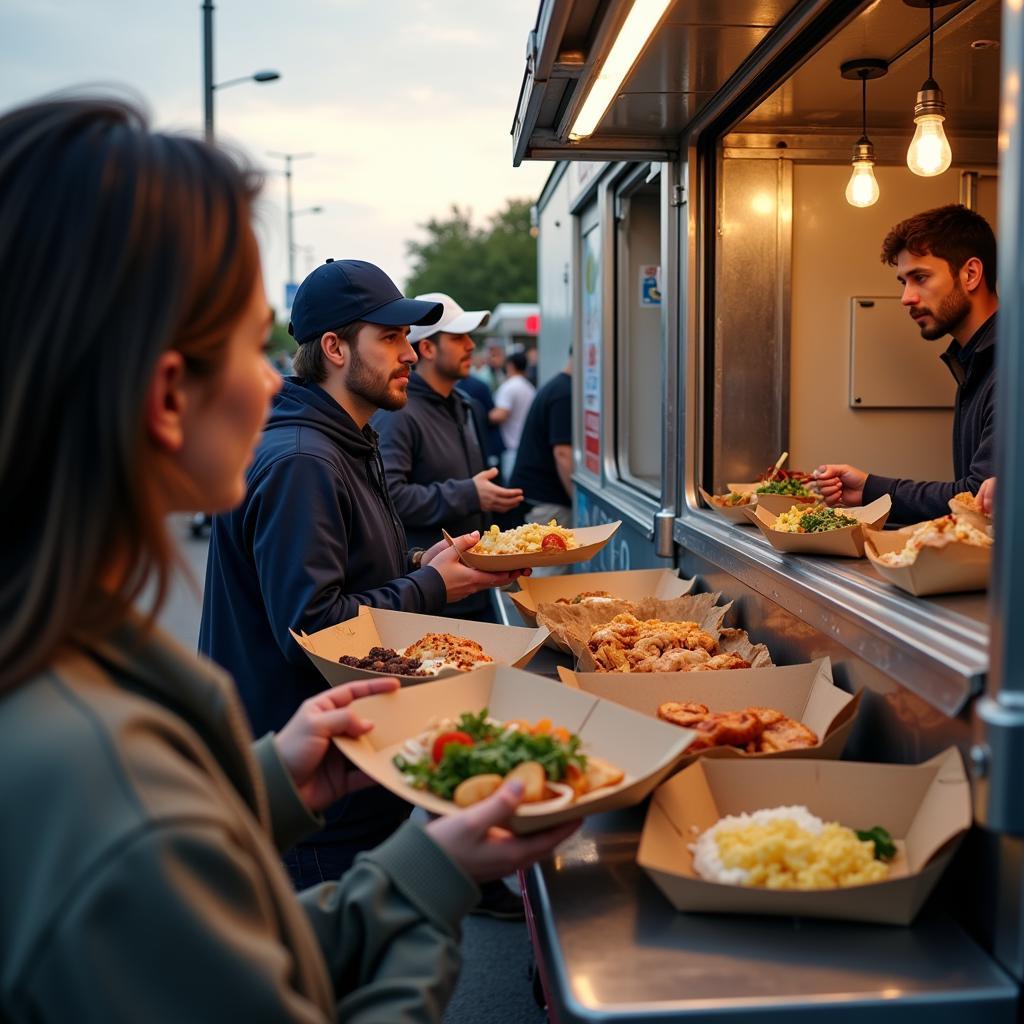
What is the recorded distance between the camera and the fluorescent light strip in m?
2.52

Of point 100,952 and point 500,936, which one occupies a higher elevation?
point 100,952

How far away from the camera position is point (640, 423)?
634cm

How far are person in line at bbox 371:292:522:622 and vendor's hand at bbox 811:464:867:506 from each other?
1.50 meters

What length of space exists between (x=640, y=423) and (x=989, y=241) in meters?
2.59

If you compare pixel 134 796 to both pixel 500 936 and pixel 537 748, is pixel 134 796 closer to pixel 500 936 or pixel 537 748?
pixel 537 748

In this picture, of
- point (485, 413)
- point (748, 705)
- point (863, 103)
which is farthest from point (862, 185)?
point (485, 413)

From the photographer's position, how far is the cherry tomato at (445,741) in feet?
6.17

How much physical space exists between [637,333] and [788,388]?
1899 mm

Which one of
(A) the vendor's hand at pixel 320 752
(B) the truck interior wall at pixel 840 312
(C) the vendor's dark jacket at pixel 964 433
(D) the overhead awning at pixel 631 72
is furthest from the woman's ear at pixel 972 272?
(A) the vendor's hand at pixel 320 752

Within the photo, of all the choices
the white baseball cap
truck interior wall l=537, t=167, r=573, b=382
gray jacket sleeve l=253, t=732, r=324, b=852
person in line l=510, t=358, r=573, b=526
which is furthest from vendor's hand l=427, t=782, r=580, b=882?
truck interior wall l=537, t=167, r=573, b=382

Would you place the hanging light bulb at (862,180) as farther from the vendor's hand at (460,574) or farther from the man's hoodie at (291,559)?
the man's hoodie at (291,559)

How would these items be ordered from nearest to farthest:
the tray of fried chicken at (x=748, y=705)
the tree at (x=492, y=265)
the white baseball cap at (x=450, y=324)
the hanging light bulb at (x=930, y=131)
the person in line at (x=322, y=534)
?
the tray of fried chicken at (x=748, y=705) < the person in line at (x=322, y=534) < the hanging light bulb at (x=930, y=131) < the white baseball cap at (x=450, y=324) < the tree at (x=492, y=265)

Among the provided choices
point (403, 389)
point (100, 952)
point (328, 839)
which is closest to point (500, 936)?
point (328, 839)

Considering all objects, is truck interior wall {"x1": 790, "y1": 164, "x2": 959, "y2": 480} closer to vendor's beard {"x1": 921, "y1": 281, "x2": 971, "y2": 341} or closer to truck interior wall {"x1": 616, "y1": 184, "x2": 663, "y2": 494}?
vendor's beard {"x1": 921, "y1": 281, "x2": 971, "y2": 341}
